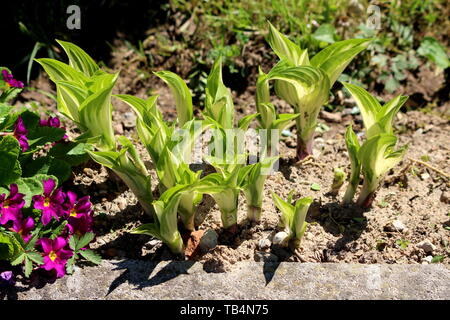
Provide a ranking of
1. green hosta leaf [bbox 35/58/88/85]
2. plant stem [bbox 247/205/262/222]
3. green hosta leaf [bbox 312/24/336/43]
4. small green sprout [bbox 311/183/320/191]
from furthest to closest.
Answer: green hosta leaf [bbox 312/24/336/43] → small green sprout [bbox 311/183/320/191] → plant stem [bbox 247/205/262/222] → green hosta leaf [bbox 35/58/88/85]

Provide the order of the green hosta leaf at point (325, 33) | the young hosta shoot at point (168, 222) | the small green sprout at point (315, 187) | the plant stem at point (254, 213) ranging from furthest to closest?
the green hosta leaf at point (325, 33) < the small green sprout at point (315, 187) < the plant stem at point (254, 213) < the young hosta shoot at point (168, 222)

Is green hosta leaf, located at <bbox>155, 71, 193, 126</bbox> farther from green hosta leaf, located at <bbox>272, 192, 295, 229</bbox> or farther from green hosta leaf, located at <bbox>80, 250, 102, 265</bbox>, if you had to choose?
green hosta leaf, located at <bbox>80, 250, 102, 265</bbox>

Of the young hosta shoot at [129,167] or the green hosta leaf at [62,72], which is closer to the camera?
the young hosta shoot at [129,167]

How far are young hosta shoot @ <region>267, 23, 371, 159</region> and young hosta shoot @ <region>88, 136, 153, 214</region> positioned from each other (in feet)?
2.08

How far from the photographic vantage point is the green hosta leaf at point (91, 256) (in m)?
2.16

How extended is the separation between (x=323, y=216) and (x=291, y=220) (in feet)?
1.01

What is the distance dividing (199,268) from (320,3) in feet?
6.23

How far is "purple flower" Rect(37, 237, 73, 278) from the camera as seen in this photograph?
2.10m

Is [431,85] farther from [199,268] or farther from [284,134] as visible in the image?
[199,268]

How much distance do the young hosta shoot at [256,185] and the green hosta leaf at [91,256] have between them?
593 millimetres

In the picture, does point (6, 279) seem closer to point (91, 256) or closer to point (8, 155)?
point (91, 256)

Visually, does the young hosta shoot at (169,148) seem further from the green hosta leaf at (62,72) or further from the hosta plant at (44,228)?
the hosta plant at (44,228)

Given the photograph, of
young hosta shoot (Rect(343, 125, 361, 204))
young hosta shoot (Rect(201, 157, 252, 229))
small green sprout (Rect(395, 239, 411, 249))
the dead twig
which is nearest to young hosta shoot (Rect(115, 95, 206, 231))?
young hosta shoot (Rect(201, 157, 252, 229))

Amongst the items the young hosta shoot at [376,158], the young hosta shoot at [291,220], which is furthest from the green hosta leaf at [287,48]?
the young hosta shoot at [291,220]
